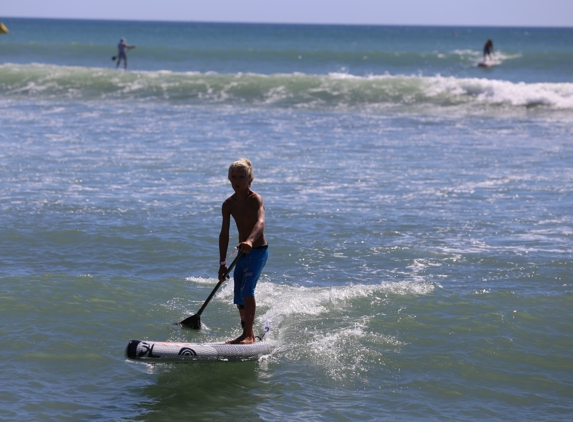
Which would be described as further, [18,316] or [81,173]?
[81,173]

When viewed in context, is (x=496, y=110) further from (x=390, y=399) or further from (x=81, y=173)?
(x=390, y=399)

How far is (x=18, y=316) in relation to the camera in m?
6.93

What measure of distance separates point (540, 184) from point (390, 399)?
772 cm

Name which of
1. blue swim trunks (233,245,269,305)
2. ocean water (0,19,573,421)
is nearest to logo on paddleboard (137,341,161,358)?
ocean water (0,19,573,421)

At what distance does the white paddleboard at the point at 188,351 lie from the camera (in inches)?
221

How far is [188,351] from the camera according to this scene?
5.79 m

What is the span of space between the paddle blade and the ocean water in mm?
96

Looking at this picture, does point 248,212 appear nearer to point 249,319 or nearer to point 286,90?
point 249,319

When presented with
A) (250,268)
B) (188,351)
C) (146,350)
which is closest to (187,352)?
(188,351)

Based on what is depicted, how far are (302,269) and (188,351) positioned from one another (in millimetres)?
2850

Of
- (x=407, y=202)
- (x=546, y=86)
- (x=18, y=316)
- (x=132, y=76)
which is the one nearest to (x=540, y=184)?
(x=407, y=202)

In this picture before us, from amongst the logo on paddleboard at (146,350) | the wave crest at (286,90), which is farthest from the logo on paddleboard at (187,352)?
the wave crest at (286,90)

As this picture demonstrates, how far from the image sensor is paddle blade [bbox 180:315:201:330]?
6551 millimetres

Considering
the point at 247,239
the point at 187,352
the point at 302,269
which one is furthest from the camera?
the point at 302,269
